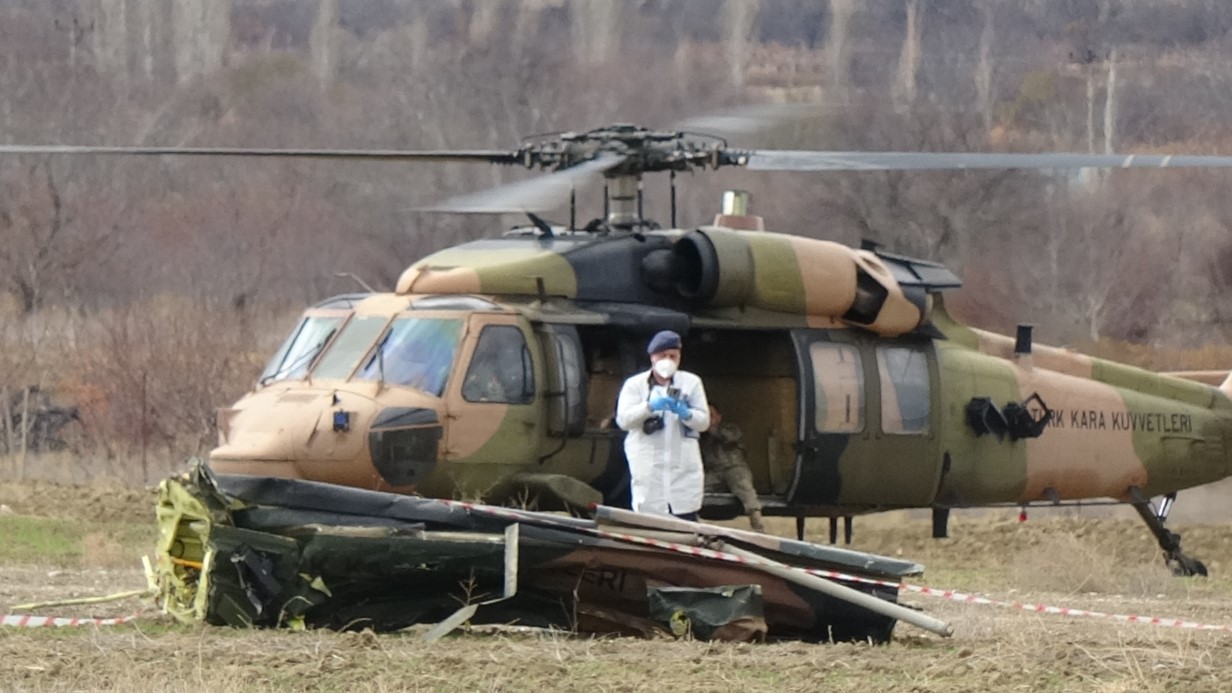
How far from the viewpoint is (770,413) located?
48.7ft

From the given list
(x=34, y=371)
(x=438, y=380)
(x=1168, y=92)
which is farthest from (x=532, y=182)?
(x=1168, y=92)

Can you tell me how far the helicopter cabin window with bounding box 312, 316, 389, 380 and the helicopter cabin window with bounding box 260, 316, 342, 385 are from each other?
10 cm

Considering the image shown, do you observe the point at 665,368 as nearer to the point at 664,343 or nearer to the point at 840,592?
the point at 664,343

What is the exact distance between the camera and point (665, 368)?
12.4 m

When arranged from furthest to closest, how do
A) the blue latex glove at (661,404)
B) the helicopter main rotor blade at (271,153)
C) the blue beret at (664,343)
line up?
the helicopter main rotor blade at (271,153)
the blue beret at (664,343)
the blue latex glove at (661,404)

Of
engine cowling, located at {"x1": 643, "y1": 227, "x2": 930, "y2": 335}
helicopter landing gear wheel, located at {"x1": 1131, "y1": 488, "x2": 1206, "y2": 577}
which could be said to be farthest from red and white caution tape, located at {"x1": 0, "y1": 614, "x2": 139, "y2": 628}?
helicopter landing gear wheel, located at {"x1": 1131, "y1": 488, "x2": 1206, "y2": 577}

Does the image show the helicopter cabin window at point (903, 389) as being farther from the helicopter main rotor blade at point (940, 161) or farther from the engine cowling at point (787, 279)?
the helicopter main rotor blade at point (940, 161)

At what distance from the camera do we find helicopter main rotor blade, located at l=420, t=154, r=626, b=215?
462 inches

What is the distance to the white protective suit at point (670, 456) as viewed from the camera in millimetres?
12320

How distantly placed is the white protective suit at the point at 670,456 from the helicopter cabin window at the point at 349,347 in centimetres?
202

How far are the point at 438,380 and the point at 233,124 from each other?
1727 cm

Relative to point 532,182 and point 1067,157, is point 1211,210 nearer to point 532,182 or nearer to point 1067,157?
point 1067,157

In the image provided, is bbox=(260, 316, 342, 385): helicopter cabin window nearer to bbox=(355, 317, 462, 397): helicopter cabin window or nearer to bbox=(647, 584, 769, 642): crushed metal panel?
bbox=(355, 317, 462, 397): helicopter cabin window

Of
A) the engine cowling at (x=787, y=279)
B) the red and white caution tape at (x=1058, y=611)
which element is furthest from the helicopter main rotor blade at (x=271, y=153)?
the red and white caution tape at (x=1058, y=611)
